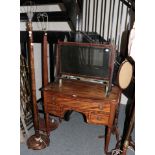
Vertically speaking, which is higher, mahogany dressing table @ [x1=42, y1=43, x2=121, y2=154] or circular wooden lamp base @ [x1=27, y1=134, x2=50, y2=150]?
mahogany dressing table @ [x1=42, y1=43, x2=121, y2=154]

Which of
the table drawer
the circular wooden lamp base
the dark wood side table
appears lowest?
the circular wooden lamp base

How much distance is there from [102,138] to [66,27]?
193cm

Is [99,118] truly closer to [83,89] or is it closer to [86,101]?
[86,101]

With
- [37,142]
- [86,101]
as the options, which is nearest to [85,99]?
[86,101]

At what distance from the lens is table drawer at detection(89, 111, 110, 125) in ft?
5.95

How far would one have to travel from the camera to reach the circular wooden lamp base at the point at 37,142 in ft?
6.75

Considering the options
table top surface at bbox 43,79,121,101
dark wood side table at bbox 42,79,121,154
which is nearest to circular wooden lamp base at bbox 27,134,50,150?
dark wood side table at bbox 42,79,121,154

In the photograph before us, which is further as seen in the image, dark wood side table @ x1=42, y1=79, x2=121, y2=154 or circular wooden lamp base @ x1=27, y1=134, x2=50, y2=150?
circular wooden lamp base @ x1=27, y1=134, x2=50, y2=150

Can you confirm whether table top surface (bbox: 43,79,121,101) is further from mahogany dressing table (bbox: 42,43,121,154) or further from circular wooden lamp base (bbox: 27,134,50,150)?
circular wooden lamp base (bbox: 27,134,50,150)
